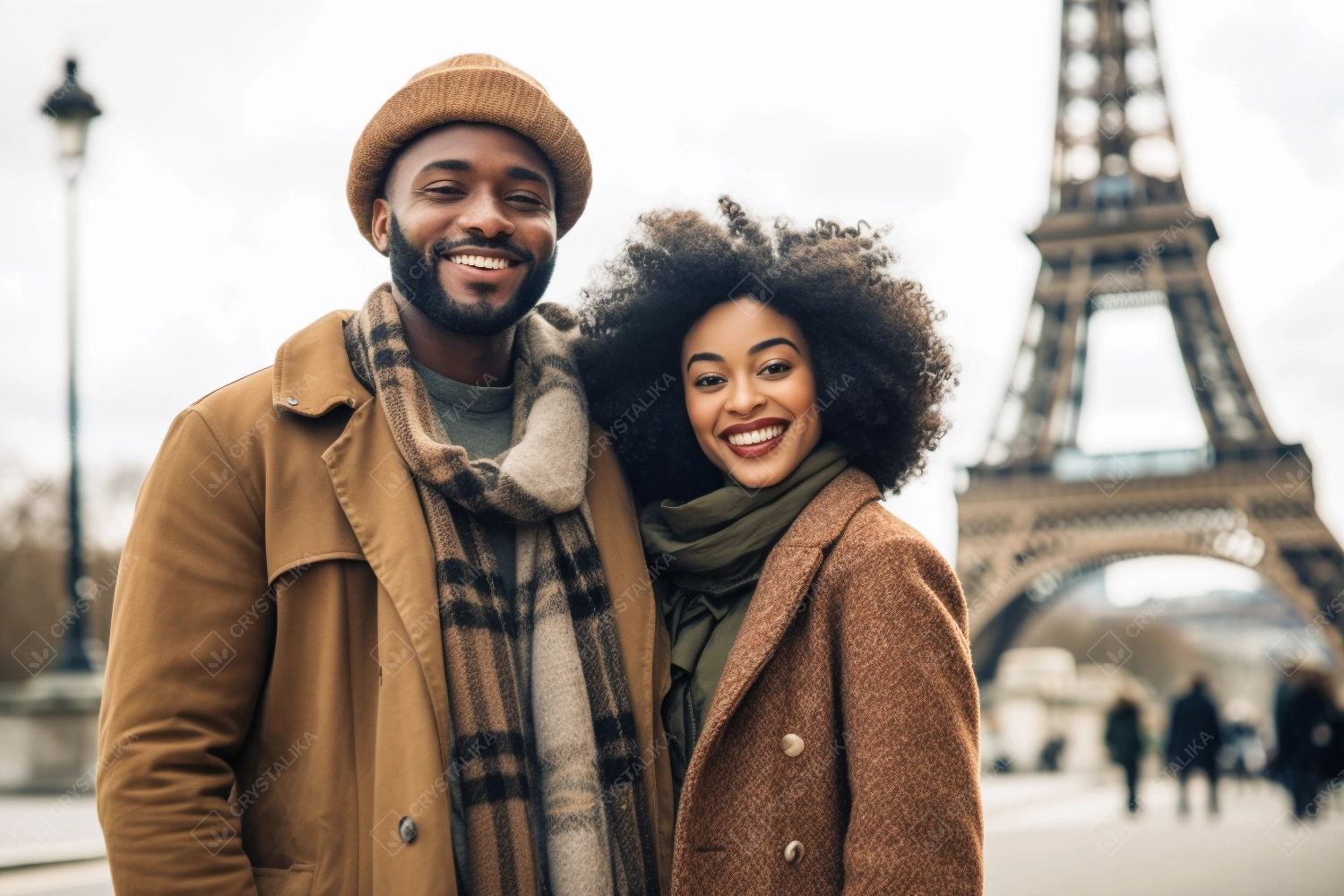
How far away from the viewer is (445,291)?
115 inches

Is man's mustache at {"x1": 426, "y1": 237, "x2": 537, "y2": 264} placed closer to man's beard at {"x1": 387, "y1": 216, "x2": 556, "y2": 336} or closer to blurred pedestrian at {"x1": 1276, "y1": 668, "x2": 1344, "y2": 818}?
man's beard at {"x1": 387, "y1": 216, "x2": 556, "y2": 336}

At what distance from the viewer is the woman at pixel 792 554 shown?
262 cm

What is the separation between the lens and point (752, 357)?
3.12 metres

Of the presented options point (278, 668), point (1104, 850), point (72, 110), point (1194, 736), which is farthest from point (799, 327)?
point (1194, 736)

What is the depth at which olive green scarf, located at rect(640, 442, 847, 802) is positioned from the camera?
290cm

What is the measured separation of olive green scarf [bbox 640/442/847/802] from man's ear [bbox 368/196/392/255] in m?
0.86

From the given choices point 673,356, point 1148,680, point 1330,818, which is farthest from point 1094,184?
point 1148,680

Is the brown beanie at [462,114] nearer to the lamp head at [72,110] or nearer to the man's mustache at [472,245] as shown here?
the man's mustache at [472,245]

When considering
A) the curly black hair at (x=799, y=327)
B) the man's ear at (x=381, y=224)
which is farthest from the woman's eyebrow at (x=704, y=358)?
the man's ear at (x=381, y=224)

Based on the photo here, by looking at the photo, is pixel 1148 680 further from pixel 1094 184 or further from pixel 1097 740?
pixel 1094 184

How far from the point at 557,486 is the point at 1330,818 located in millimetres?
14992

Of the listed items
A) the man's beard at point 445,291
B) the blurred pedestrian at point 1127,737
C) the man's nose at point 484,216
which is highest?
the man's nose at point 484,216

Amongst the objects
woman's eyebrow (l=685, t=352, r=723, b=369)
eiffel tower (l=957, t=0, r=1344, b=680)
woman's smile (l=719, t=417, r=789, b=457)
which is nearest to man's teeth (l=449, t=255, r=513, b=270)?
woman's eyebrow (l=685, t=352, r=723, b=369)

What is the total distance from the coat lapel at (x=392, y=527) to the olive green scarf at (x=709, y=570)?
563 mm
